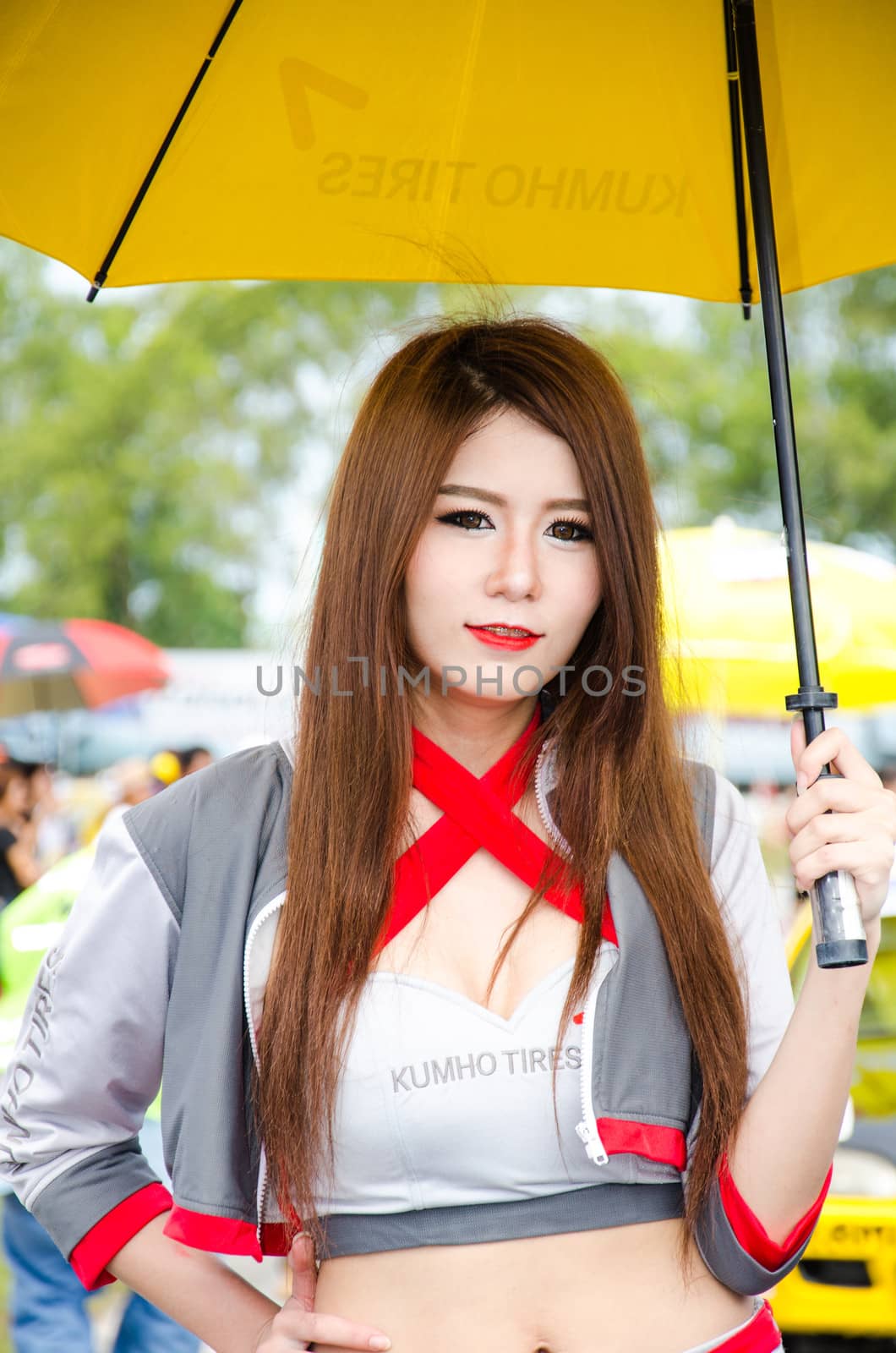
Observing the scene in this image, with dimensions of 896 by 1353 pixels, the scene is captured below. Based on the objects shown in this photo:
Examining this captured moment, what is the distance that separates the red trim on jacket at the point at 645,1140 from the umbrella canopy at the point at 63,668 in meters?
10.4

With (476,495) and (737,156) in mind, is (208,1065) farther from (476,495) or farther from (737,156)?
(737,156)

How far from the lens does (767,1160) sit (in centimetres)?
179

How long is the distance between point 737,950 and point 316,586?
788mm

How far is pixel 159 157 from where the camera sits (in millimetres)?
2266

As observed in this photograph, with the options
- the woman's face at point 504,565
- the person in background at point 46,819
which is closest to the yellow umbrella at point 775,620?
the person in background at point 46,819

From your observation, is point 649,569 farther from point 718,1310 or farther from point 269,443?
point 269,443

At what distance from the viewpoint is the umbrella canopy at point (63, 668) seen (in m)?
11.6

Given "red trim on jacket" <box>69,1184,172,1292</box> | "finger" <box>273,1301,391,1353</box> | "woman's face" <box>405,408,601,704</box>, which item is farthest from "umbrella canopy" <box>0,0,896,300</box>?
"finger" <box>273,1301,391,1353</box>

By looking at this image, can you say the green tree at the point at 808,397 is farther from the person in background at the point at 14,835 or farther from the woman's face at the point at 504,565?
the woman's face at the point at 504,565

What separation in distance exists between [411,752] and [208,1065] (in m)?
0.50

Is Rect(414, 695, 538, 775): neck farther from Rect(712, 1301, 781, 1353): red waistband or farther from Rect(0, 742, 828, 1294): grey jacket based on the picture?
Rect(712, 1301, 781, 1353): red waistband

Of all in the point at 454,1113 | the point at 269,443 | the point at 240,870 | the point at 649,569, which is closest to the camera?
the point at 454,1113

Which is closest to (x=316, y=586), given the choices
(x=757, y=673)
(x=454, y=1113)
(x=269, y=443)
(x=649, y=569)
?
(x=649, y=569)

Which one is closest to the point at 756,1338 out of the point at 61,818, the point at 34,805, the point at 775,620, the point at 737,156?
the point at 737,156
